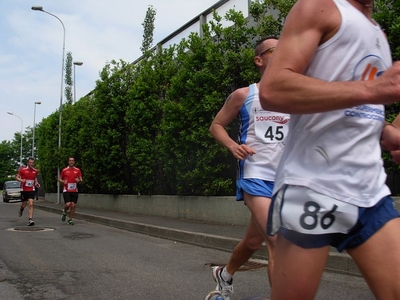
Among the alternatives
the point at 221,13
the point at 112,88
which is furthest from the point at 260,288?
the point at 112,88

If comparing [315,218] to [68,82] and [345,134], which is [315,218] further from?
[68,82]

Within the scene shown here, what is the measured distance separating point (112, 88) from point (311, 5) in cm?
1693

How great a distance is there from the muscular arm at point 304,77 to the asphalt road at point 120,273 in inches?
68.1

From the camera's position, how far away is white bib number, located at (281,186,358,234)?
1575 mm

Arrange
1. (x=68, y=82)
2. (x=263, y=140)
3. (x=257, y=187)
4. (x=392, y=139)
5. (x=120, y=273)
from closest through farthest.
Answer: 1. (x=392, y=139)
2. (x=257, y=187)
3. (x=263, y=140)
4. (x=120, y=273)
5. (x=68, y=82)

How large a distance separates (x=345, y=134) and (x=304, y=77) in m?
0.25

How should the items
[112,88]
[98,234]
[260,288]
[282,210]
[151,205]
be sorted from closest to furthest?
[282,210] → [260,288] → [98,234] → [151,205] → [112,88]

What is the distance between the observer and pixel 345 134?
1.64 metres

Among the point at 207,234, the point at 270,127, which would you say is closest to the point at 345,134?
the point at 270,127

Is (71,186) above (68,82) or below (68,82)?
below

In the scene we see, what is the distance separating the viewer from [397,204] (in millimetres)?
7113

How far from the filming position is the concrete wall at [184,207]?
10.6m

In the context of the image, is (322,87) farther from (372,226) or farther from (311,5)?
(372,226)

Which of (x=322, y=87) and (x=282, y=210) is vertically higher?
(x=322, y=87)
